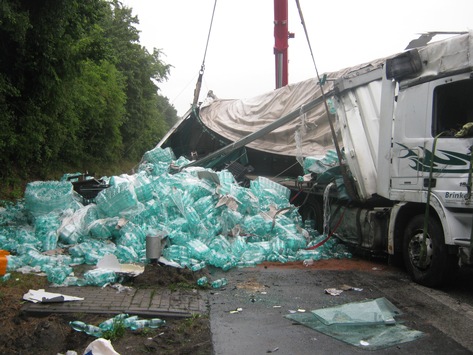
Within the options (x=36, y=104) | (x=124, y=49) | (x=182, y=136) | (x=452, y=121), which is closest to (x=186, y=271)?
(x=452, y=121)

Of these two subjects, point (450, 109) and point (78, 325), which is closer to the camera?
point (78, 325)

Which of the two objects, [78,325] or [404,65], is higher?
[404,65]

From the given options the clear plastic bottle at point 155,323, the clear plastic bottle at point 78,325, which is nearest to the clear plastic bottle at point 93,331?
the clear plastic bottle at point 78,325

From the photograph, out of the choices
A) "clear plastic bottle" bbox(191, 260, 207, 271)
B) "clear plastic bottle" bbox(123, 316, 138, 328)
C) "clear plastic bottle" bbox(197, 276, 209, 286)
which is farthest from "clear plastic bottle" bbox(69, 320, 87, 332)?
"clear plastic bottle" bbox(191, 260, 207, 271)

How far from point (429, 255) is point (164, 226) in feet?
13.0

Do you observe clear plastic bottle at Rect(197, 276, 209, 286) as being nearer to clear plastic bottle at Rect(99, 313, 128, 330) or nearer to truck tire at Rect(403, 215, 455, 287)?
clear plastic bottle at Rect(99, 313, 128, 330)

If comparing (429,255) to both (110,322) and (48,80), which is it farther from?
(48,80)

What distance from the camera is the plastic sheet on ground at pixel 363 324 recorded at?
158 inches

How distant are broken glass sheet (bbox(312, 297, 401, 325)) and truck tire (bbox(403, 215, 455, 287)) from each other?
0.86 meters

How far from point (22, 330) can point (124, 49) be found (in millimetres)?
23442

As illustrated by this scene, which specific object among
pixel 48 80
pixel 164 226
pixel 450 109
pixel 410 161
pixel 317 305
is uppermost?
pixel 48 80

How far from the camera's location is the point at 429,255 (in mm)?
5570

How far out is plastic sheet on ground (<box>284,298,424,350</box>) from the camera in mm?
4023

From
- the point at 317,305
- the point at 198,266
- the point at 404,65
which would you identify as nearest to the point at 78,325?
the point at 198,266
